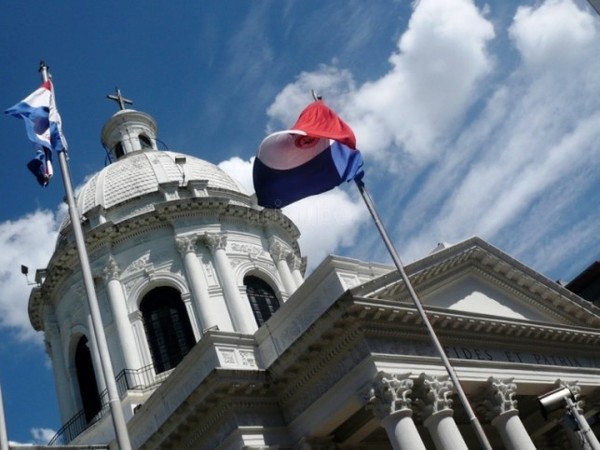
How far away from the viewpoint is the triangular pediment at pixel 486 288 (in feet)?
68.8

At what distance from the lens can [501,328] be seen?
21344 mm

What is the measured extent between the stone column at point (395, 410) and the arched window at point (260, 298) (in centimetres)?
1180

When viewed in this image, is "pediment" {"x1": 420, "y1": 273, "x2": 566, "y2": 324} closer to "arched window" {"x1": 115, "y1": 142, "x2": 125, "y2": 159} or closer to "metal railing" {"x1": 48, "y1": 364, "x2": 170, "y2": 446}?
"metal railing" {"x1": 48, "y1": 364, "x2": 170, "y2": 446}

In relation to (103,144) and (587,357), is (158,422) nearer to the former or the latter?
(587,357)

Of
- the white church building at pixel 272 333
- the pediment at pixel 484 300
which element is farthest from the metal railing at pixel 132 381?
the pediment at pixel 484 300

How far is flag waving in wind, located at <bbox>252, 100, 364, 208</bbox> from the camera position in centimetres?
1698

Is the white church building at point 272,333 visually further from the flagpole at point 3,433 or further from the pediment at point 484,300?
the flagpole at point 3,433

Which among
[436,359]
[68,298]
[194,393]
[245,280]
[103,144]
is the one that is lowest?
[436,359]

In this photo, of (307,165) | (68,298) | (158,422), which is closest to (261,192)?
(307,165)

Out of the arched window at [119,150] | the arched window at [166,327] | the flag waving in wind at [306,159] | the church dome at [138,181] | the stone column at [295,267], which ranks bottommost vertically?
the flag waving in wind at [306,159]

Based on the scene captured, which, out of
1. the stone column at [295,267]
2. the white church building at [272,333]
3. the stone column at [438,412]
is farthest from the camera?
the stone column at [295,267]

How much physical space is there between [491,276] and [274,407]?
8.73 m

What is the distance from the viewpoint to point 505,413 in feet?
64.2

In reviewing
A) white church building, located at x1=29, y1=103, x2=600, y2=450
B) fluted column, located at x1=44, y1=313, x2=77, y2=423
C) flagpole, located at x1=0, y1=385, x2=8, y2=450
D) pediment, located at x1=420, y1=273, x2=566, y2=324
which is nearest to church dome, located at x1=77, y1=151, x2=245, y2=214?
white church building, located at x1=29, y1=103, x2=600, y2=450
